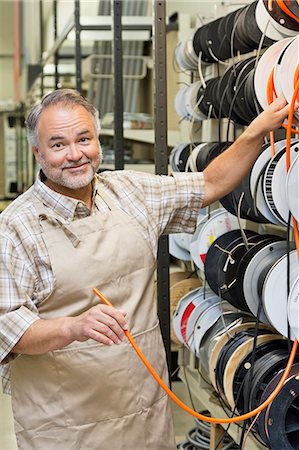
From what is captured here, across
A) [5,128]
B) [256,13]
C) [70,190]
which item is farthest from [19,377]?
[5,128]

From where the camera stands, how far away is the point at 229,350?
267 centimetres

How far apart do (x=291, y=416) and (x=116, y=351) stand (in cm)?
56

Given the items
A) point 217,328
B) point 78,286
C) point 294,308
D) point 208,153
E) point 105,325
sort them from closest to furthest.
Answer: point 105,325
point 294,308
point 78,286
point 217,328
point 208,153

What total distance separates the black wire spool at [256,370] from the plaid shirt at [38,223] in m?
0.48

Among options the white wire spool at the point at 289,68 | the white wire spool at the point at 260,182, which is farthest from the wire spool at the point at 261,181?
the white wire spool at the point at 289,68

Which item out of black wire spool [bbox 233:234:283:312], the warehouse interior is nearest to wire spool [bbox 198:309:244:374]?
the warehouse interior

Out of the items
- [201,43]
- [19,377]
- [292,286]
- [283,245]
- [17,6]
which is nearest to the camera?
[292,286]

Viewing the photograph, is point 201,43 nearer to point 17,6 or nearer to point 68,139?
point 68,139

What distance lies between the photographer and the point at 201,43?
3.35m

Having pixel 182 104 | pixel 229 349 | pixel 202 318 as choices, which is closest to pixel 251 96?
pixel 229 349

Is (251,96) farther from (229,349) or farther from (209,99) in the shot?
(229,349)

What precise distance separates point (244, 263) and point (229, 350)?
1.08 ft

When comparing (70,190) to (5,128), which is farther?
(5,128)

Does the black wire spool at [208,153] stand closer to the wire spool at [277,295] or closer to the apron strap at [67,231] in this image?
the wire spool at [277,295]
